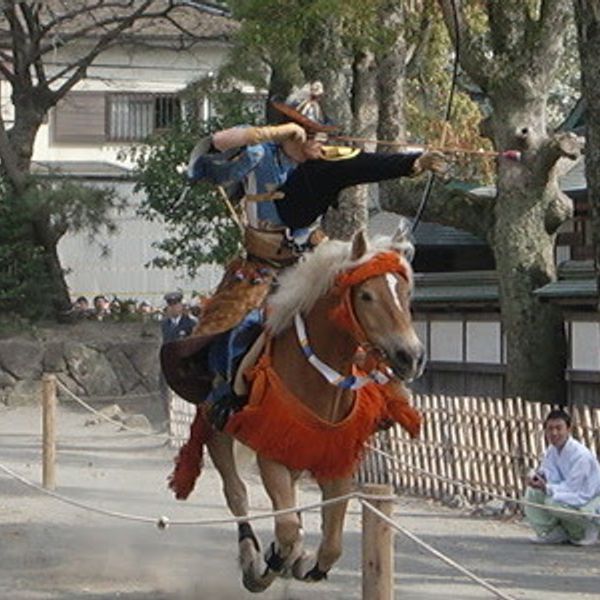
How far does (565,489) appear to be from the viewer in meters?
13.2

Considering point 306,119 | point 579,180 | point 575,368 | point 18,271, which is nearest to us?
point 306,119

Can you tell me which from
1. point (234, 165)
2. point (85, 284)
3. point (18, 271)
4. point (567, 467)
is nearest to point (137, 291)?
point (85, 284)

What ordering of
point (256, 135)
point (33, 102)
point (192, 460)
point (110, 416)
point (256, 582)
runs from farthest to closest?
point (33, 102) → point (110, 416) → point (192, 460) → point (256, 582) → point (256, 135)

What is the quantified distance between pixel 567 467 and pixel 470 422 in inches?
116

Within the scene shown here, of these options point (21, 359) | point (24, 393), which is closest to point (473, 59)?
point (24, 393)

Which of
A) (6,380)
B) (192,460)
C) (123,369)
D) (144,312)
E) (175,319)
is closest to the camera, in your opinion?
(192,460)

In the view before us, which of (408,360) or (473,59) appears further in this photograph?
(473,59)

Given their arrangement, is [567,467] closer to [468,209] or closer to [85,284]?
[468,209]

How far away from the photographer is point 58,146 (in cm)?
4303

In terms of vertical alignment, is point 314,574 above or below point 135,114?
above

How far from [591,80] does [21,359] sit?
19.0 metres

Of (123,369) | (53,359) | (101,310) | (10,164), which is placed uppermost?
(10,164)

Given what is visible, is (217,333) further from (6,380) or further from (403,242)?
(6,380)

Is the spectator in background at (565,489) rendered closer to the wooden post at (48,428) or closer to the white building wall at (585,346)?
the wooden post at (48,428)
